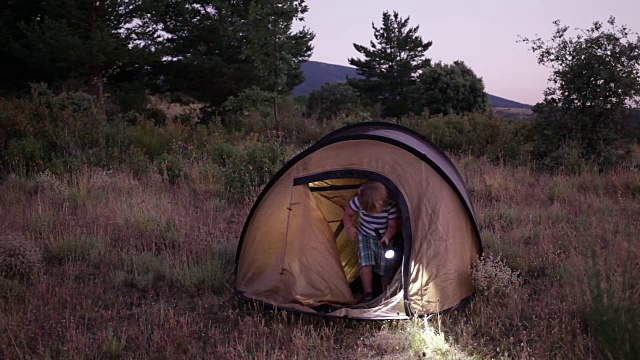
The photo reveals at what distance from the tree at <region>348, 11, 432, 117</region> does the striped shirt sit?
34.6 m

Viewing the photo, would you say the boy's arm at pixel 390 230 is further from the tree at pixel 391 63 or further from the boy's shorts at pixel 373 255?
the tree at pixel 391 63

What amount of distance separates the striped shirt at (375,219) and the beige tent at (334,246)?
295 mm

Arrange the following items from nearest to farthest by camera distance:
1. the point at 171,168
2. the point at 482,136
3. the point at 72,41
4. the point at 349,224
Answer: the point at 349,224 < the point at 171,168 < the point at 482,136 < the point at 72,41

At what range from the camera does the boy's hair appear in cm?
500

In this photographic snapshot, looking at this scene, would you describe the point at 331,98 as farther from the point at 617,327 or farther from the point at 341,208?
the point at 617,327

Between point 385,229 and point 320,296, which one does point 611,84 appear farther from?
point 320,296

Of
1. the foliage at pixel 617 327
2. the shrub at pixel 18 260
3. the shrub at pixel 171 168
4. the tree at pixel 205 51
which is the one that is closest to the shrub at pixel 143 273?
the shrub at pixel 18 260

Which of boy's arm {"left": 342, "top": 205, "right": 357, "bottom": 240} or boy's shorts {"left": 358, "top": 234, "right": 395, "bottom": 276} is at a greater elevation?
boy's arm {"left": 342, "top": 205, "right": 357, "bottom": 240}

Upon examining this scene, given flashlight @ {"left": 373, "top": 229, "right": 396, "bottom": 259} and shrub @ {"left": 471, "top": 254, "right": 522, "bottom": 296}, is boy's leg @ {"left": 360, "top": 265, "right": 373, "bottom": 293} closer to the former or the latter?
flashlight @ {"left": 373, "top": 229, "right": 396, "bottom": 259}

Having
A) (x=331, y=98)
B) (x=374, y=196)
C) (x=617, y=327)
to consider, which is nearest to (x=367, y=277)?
(x=374, y=196)

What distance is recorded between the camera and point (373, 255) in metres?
5.21

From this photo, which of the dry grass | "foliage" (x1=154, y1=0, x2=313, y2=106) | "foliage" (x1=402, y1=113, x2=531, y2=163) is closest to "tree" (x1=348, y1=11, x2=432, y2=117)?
"foliage" (x1=154, y1=0, x2=313, y2=106)

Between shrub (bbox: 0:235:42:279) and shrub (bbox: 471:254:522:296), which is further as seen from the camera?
shrub (bbox: 0:235:42:279)

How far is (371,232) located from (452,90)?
84.3ft
